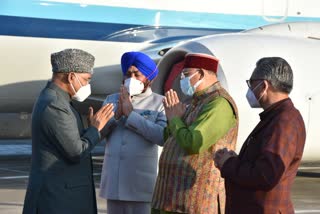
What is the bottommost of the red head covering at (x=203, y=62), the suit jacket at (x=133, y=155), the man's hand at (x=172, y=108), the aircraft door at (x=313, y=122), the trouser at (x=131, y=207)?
the aircraft door at (x=313, y=122)

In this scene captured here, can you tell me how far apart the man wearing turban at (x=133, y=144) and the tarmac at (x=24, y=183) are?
308 centimetres

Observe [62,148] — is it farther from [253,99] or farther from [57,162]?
[253,99]

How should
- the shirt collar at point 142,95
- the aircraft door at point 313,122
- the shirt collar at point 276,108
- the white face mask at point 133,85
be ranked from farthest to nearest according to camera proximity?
1. the aircraft door at point 313,122
2. the shirt collar at point 142,95
3. the white face mask at point 133,85
4. the shirt collar at point 276,108

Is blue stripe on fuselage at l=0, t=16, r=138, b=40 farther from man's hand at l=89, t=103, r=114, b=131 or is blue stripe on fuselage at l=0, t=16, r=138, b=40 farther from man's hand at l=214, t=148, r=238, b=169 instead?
man's hand at l=214, t=148, r=238, b=169

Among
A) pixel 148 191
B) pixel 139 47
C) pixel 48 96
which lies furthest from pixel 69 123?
pixel 139 47

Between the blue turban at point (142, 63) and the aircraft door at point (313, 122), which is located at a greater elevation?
the blue turban at point (142, 63)

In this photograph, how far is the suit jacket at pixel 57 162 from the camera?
4.69 metres

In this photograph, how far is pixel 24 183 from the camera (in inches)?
436

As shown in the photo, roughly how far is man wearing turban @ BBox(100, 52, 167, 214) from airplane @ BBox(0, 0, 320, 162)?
4.13 metres

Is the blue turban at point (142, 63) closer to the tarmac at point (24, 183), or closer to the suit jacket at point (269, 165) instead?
the suit jacket at point (269, 165)

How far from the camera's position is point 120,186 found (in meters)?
5.54

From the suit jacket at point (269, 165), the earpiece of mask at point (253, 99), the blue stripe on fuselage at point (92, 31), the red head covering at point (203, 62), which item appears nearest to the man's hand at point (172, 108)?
the red head covering at point (203, 62)

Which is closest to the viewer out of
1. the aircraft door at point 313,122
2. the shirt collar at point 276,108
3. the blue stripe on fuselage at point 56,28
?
the shirt collar at point 276,108

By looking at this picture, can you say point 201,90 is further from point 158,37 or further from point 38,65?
point 158,37
